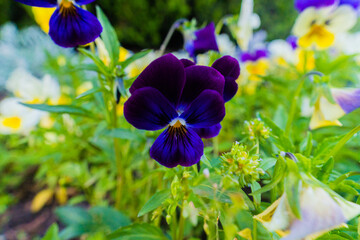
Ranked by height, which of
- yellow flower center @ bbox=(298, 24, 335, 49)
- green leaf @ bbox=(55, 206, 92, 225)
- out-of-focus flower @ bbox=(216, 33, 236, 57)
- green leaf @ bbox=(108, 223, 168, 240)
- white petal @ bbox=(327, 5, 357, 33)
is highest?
white petal @ bbox=(327, 5, 357, 33)

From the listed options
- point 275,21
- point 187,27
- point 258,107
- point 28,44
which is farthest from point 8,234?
point 275,21

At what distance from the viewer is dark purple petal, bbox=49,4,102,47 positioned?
1.64 ft

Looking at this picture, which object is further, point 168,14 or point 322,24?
point 168,14

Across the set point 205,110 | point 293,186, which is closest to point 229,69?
point 205,110

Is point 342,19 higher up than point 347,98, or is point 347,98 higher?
point 342,19

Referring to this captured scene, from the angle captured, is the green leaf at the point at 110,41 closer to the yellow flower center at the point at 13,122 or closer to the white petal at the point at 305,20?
the white petal at the point at 305,20

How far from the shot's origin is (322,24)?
894 mm

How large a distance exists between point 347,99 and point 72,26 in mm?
602

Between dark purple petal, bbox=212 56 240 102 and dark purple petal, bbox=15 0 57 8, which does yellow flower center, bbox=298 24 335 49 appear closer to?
dark purple petal, bbox=212 56 240 102

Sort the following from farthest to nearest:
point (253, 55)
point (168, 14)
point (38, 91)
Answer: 1. point (168, 14)
2. point (253, 55)
3. point (38, 91)

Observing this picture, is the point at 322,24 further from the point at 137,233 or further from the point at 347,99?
the point at 137,233

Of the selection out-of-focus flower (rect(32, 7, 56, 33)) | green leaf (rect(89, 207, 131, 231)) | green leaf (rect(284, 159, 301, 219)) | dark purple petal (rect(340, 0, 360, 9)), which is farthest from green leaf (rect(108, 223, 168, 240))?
dark purple petal (rect(340, 0, 360, 9))

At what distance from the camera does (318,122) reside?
66 centimetres

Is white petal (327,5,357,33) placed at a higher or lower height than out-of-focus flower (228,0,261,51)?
higher
